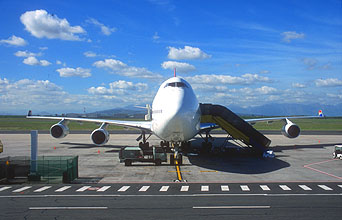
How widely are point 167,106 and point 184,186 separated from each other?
202 inches

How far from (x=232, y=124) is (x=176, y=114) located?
928 cm

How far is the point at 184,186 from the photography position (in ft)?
46.1

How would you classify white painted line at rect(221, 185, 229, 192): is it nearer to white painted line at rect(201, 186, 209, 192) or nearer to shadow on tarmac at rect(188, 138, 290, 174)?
white painted line at rect(201, 186, 209, 192)

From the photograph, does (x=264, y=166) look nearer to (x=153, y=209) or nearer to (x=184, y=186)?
(x=184, y=186)

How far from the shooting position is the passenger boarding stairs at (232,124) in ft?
78.7

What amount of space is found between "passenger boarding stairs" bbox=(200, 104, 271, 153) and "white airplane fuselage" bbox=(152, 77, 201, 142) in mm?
5277

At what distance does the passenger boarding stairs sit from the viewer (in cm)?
2398

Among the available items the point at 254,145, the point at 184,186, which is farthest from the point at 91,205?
the point at 254,145

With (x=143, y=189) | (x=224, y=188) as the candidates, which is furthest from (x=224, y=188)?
(x=143, y=189)

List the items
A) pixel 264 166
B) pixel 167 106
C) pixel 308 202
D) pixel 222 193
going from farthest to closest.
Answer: pixel 264 166 → pixel 167 106 → pixel 222 193 → pixel 308 202

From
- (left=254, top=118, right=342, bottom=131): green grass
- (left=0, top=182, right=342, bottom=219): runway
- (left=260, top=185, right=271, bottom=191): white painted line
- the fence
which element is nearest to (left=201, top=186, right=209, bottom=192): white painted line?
(left=0, top=182, right=342, bottom=219): runway

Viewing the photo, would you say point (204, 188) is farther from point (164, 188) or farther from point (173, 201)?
point (173, 201)

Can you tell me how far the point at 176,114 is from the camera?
16203mm

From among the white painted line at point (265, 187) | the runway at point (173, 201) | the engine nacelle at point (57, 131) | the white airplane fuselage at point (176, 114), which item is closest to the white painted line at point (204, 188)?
the runway at point (173, 201)
